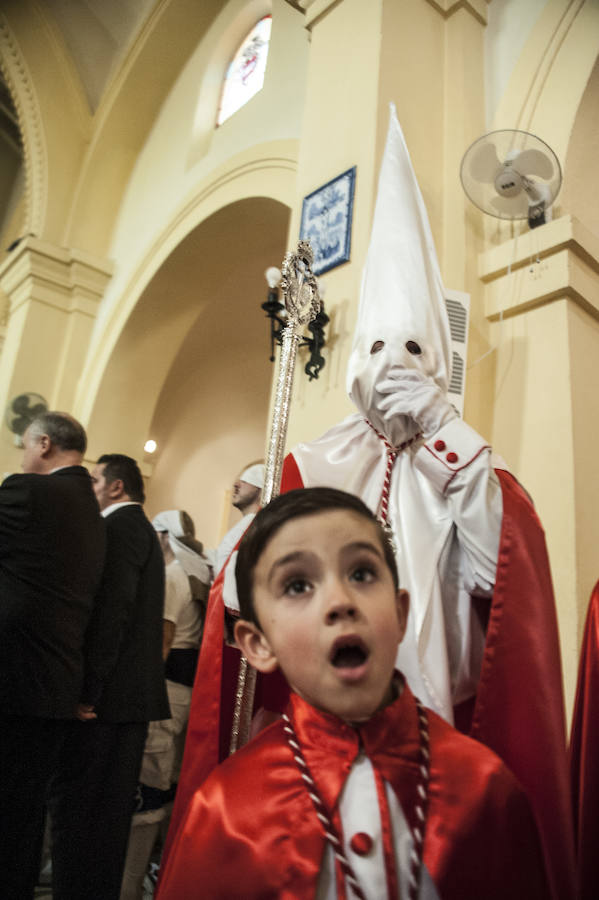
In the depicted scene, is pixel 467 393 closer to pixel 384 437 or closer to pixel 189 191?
pixel 384 437

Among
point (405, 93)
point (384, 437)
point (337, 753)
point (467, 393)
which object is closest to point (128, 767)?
point (384, 437)

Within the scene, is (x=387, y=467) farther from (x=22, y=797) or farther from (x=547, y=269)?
(x=547, y=269)

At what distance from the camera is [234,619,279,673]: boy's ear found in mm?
933

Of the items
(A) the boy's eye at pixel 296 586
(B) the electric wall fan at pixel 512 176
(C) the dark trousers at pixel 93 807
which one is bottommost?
(C) the dark trousers at pixel 93 807

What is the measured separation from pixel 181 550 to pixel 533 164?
2633mm

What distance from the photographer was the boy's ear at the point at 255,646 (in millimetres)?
933

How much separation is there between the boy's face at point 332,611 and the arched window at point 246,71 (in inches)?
217

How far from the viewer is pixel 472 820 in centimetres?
82

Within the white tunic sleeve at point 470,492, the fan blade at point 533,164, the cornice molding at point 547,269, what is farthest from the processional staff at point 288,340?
the fan blade at point 533,164

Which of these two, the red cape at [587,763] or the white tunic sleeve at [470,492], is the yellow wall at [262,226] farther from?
the white tunic sleeve at [470,492]

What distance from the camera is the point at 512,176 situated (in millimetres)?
2898

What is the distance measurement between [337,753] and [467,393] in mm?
2256

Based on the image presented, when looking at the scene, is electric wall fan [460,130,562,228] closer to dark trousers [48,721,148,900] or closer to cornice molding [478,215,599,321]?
cornice molding [478,215,599,321]

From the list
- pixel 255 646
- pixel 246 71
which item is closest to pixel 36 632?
pixel 255 646
